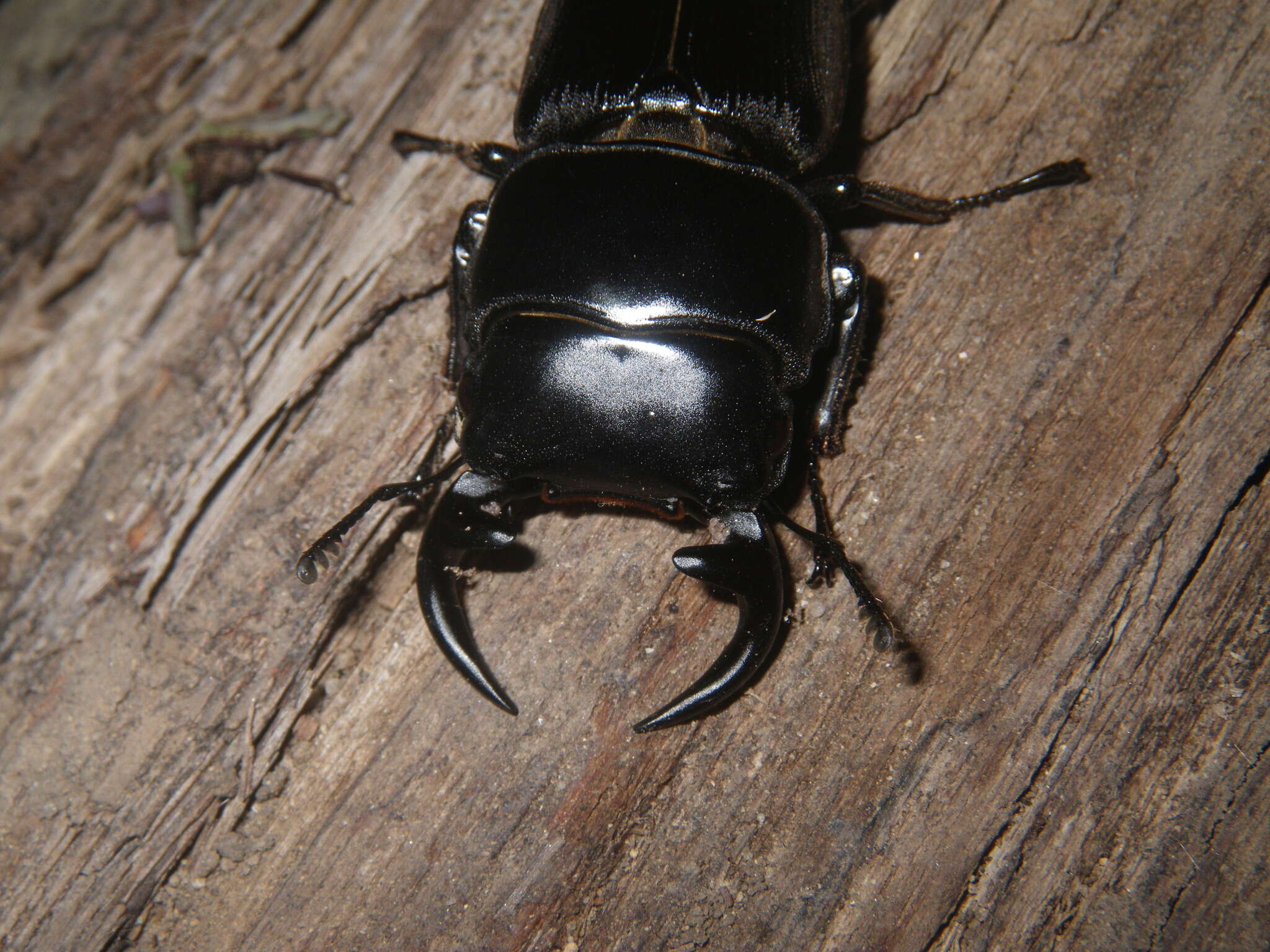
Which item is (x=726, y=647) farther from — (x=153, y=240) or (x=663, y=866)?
(x=153, y=240)

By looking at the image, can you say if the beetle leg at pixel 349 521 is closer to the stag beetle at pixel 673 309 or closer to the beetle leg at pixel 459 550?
the stag beetle at pixel 673 309

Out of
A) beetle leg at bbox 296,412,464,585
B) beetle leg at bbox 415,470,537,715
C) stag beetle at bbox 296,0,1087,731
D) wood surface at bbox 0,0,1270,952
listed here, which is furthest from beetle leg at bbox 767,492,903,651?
beetle leg at bbox 296,412,464,585

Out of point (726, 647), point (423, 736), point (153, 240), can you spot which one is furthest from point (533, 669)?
point (153, 240)

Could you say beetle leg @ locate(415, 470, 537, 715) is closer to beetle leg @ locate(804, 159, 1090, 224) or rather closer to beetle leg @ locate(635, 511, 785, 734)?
beetle leg @ locate(635, 511, 785, 734)

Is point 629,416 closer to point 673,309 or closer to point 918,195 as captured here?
point 673,309

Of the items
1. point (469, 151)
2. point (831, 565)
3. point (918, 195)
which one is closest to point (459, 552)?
point (831, 565)

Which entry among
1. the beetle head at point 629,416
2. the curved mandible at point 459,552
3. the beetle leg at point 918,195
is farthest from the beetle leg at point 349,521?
the beetle leg at point 918,195
